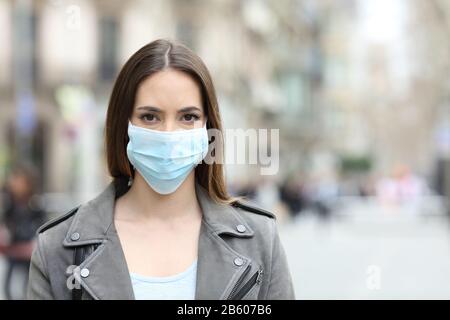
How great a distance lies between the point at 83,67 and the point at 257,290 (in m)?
31.0

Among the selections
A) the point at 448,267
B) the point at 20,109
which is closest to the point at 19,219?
the point at 448,267

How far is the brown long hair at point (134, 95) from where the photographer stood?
249cm

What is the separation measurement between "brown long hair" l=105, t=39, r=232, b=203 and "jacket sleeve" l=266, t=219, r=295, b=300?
200 mm

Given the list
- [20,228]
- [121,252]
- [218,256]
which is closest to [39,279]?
[121,252]

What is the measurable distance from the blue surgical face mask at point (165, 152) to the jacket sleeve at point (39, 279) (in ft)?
1.11

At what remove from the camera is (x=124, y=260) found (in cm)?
242

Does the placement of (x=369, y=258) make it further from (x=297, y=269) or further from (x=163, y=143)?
(x=163, y=143)

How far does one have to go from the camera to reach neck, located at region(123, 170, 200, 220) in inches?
101

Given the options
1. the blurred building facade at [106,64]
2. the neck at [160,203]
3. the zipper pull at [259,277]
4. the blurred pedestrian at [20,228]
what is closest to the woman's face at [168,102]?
the neck at [160,203]

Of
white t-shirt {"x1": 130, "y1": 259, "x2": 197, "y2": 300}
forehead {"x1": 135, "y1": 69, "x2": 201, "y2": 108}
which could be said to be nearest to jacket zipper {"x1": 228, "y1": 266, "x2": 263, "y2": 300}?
white t-shirt {"x1": 130, "y1": 259, "x2": 197, "y2": 300}

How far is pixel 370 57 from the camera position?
370 feet

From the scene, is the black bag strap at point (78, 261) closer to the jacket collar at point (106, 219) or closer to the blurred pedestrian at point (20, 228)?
the jacket collar at point (106, 219)

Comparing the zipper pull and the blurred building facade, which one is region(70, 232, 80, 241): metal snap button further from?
the blurred building facade

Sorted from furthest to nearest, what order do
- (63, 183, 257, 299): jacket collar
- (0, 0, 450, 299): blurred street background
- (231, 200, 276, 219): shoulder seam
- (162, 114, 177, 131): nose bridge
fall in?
1. (0, 0, 450, 299): blurred street background
2. (231, 200, 276, 219): shoulder seam
3. (162, 114, 177, 131): nose bridge
4. (63, 183, 257, 299): jacket collar
